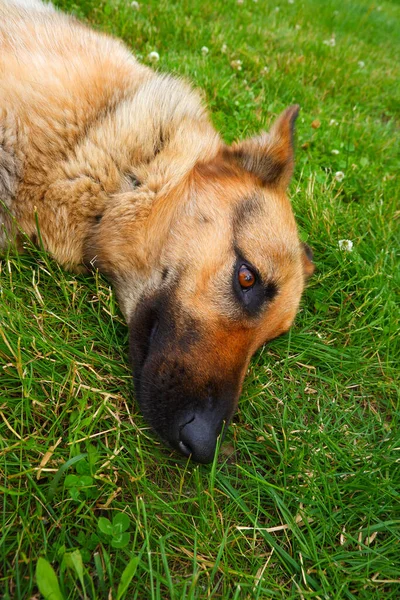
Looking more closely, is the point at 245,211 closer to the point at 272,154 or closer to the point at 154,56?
the point at 272,154

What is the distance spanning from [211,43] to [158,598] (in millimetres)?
5364

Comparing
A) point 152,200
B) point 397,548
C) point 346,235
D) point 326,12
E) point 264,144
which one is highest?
point 326,12

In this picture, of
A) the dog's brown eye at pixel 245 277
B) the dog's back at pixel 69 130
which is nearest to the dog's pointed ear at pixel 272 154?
the dog's back at pixel 69 130

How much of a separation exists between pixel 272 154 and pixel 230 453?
5.36ft

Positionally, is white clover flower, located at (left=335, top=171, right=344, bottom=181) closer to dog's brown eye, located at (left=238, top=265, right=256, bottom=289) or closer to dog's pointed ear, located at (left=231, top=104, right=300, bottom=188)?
dog's pointed ear, located at (left=231, top=104, right=300, bottom=188)

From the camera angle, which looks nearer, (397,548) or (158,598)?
(158,598)

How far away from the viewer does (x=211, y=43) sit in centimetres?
507

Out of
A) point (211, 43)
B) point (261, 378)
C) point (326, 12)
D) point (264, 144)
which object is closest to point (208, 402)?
point (261, 378)

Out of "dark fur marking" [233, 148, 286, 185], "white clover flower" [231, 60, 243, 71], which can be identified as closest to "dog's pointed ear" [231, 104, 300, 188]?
"dark fur marking" [233, 148, 286, 185]

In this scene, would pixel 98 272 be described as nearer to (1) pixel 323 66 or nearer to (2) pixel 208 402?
(2) pixel 208 402

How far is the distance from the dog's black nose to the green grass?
0.08 m

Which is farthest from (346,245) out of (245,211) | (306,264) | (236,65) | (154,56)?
(236,65)

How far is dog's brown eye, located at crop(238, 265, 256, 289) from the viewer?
214 cm

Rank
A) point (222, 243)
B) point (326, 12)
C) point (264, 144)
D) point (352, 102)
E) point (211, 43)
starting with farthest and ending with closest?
point (326, 12) < point (352, 102) < point (211, 43) < point (264, 144) < point (222, 243)
